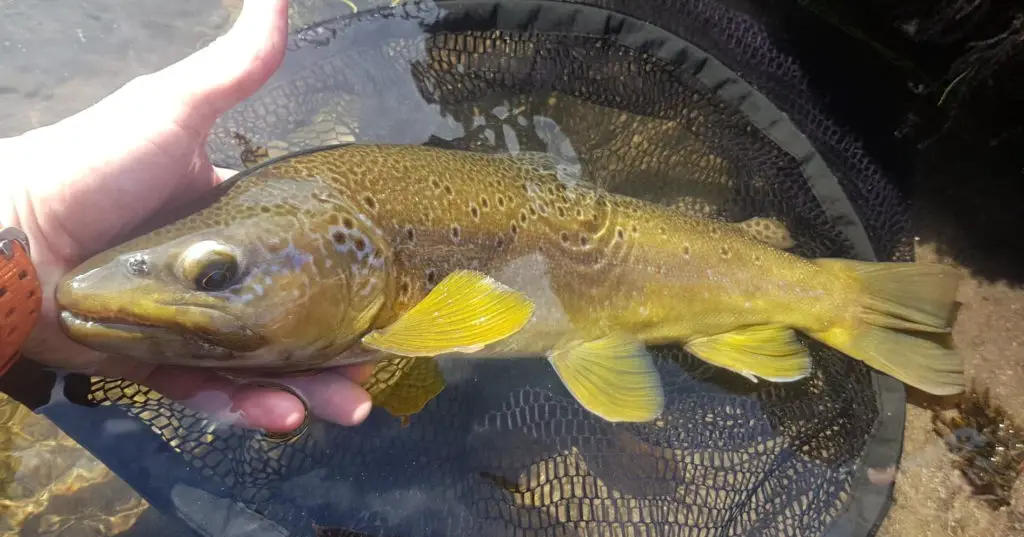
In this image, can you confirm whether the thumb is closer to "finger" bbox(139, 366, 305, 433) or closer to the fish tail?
"finger" bbox(139, 366, 305, 433)

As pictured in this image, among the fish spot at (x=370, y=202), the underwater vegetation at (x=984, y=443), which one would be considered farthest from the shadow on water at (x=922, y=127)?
the fish spot at (x=370, y=202)

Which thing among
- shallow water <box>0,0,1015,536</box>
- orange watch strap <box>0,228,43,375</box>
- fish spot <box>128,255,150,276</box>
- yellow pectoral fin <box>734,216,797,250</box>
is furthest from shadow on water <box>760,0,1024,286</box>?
shallow water <box>0,0,1015,536</box>

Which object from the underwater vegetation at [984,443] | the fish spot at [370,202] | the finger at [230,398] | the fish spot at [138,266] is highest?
the fish spot at [370,202]

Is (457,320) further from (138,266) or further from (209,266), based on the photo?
(138,266)

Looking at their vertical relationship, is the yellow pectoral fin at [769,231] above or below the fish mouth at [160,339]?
above

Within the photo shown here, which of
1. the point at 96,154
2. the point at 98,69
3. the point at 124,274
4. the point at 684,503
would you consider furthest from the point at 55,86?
the point at 684,503

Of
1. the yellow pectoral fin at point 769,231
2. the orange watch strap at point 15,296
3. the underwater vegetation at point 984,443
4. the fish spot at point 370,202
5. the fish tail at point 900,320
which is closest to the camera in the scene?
the orange watch strap at point 15,296

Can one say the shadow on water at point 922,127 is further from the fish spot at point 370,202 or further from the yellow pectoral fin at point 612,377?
the fish spot at point 370,202

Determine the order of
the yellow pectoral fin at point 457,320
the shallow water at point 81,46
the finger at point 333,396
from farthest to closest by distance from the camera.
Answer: the shallow water at point 81,46, the finger at point 333,396, the yellow pectoral fin at point 457,320

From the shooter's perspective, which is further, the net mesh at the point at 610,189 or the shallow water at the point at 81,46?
the shallow water at the point at 81,46
